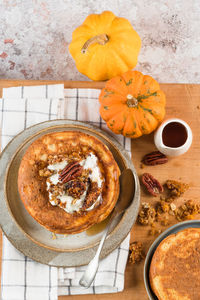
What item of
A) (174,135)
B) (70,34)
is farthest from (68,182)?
(70,34)

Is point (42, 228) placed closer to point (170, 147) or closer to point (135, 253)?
point (135, 253)

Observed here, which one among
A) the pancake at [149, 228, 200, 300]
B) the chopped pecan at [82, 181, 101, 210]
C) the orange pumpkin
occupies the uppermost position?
the orange pumpkin

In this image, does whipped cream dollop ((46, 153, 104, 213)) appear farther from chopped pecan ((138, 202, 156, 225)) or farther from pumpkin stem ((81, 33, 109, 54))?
pumpkin stem ((81, 33, 109, 54))

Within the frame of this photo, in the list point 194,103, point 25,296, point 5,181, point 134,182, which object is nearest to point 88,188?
point 134,182

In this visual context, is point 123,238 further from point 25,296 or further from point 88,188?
point 25,296

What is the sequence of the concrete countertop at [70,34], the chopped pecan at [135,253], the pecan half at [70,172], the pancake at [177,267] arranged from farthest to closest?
the concrete countertop at [70,34], the chopped pecan at [135,253], the pancake at [177,267], the pecan half at [70,172]

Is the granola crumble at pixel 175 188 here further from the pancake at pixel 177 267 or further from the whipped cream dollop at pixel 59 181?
the whipped cream dollop at pixel 59 181

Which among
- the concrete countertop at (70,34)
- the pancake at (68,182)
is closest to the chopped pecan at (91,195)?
the pancake at (68,182)

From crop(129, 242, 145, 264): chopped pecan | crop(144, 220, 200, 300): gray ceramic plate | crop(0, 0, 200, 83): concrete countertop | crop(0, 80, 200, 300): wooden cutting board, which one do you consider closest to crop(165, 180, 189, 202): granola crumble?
crop(0, 80, 200, 300): wooden cutting board
